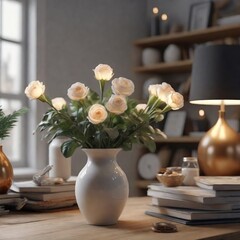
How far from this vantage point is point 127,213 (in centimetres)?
167

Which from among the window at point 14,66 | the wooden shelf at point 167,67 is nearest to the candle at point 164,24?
the wooden shelf at point 167,67

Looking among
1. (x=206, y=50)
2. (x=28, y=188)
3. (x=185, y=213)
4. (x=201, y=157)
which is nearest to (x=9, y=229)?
(x=28, y=188)

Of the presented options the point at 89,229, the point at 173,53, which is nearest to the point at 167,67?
the point at 173,53

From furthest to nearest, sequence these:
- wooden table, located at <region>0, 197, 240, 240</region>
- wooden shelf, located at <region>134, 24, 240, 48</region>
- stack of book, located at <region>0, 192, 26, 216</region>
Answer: wooden shelf, located at <region>134, 24, 240, 48</region> → stack of book, located at <region>0, 192, 26, 216</region> → wooden table, located at <region>0, 197, 240, 240</region>

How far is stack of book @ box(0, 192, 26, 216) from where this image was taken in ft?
5.57

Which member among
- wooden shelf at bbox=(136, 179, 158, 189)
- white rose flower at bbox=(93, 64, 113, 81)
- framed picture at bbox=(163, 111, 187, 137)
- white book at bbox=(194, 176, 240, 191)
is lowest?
wooden shelf at bbox=(136, 179, 158, 189)

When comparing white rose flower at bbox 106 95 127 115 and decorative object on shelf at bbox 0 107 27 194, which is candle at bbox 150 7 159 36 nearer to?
decorative object on shelf at bbox 0 107 27 194

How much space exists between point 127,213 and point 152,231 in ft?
0.99

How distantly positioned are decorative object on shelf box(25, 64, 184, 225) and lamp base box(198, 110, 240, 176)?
54 centimetres

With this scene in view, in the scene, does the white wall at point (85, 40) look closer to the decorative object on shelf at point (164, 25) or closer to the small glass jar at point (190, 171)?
the decorative object on shelf at point (164, 25)

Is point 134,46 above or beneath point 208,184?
above

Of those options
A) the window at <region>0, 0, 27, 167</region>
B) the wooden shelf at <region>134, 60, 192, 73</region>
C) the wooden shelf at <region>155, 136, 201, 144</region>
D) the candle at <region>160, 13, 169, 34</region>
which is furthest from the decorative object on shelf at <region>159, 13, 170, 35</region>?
the window at <region>0, 0, 27, 167</region>

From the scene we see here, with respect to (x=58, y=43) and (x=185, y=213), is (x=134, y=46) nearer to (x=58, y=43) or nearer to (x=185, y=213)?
(x=58, y=43)

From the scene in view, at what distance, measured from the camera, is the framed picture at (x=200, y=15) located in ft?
12.7
